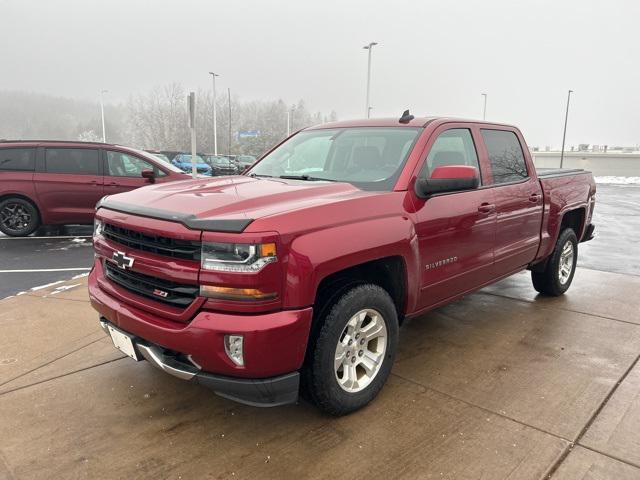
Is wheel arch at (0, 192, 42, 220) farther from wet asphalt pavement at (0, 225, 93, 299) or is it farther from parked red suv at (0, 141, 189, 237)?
wet asphalt pavement at (0, 225, 93, 299)

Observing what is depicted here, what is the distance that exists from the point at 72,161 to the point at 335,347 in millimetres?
7900

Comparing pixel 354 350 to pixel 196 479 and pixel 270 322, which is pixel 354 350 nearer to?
pixel 270 322

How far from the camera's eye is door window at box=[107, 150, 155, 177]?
899 centimetres

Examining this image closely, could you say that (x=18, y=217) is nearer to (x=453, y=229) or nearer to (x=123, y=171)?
(x=123, y=171)

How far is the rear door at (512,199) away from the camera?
162 inches

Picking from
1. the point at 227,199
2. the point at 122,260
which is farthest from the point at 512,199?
the point at 122,260

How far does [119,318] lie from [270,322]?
3.30 feet

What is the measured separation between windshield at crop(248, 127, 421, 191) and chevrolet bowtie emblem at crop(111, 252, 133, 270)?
143 cm

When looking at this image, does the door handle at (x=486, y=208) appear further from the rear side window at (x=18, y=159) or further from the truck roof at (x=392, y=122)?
the rear side window at (x=18, y=159)

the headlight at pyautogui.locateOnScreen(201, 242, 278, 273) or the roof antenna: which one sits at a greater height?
the roof antenna

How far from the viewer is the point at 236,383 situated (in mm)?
2441

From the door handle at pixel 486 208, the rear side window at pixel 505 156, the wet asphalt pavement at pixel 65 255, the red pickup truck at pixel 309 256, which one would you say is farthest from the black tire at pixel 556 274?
the wet asphalt pavement at pixel 65 255

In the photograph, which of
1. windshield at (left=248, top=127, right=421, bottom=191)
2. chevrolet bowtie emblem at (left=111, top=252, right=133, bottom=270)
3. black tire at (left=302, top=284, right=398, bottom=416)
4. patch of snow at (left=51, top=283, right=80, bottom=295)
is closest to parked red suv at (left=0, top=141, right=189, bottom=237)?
patch of snow at (left=51, top=283, right=80, bottom=295)

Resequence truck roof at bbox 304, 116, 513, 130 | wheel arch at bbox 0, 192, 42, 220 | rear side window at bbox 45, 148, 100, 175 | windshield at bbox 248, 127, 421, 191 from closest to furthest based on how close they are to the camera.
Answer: windshield at bbox 248, 127, 421, 191
truck roof at bbox 304, 116, 513, 130
wheel arch at bbox 0, 192, 42, 220
rear side window at bbox 45, 148, 100, 175
